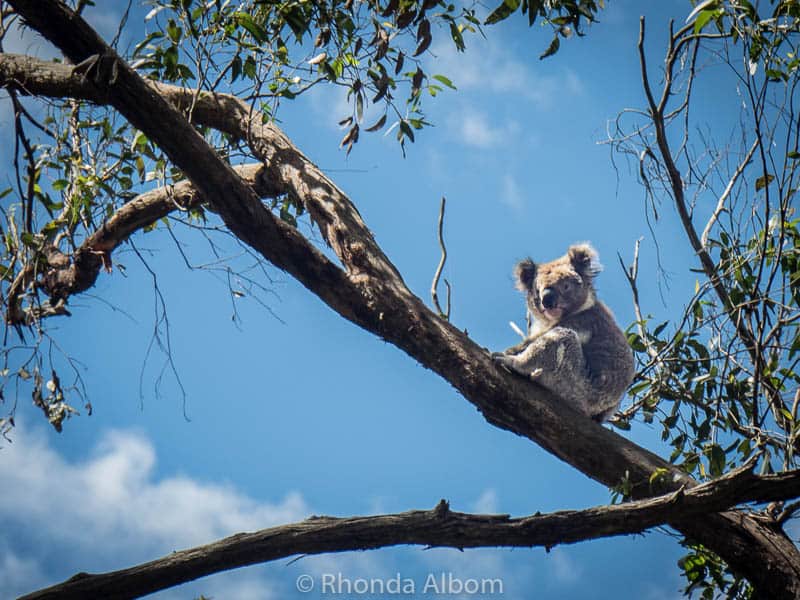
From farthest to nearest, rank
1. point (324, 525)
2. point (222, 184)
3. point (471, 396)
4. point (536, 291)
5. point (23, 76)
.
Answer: point (536, 291) → point (23, 76) → point (471, 396) → point (222, 184) → point (324, 525)

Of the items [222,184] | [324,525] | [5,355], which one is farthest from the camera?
[5,355]

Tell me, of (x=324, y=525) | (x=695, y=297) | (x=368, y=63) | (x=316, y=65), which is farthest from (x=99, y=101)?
(x=695, y=297)

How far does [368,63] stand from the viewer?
435cm

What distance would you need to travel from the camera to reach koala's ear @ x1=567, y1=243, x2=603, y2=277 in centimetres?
562

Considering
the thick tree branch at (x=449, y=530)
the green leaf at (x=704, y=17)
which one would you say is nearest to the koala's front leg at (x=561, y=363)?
the thick tree branch at (x=449, y=530)

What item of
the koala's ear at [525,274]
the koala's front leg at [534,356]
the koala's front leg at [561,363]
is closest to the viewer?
the koala's front leg at [534,356]

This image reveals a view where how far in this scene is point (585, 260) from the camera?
5.63 metres

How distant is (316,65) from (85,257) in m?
2.02

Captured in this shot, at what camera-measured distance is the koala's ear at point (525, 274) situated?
5746mm

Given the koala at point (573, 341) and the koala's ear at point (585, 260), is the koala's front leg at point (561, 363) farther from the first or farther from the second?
the koala's ear at point (585, 260)

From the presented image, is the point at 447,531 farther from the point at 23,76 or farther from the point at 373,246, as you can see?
the point at 23,76

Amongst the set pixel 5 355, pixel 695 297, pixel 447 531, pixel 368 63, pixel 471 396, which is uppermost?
pixel 368 63

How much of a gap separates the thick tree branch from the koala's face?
2.42 metres

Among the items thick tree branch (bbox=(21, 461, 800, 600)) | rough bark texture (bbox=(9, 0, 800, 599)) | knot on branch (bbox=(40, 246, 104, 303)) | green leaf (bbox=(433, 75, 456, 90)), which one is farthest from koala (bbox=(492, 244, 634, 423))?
knot on branch (bbox=(40, 246, 104, 303))
